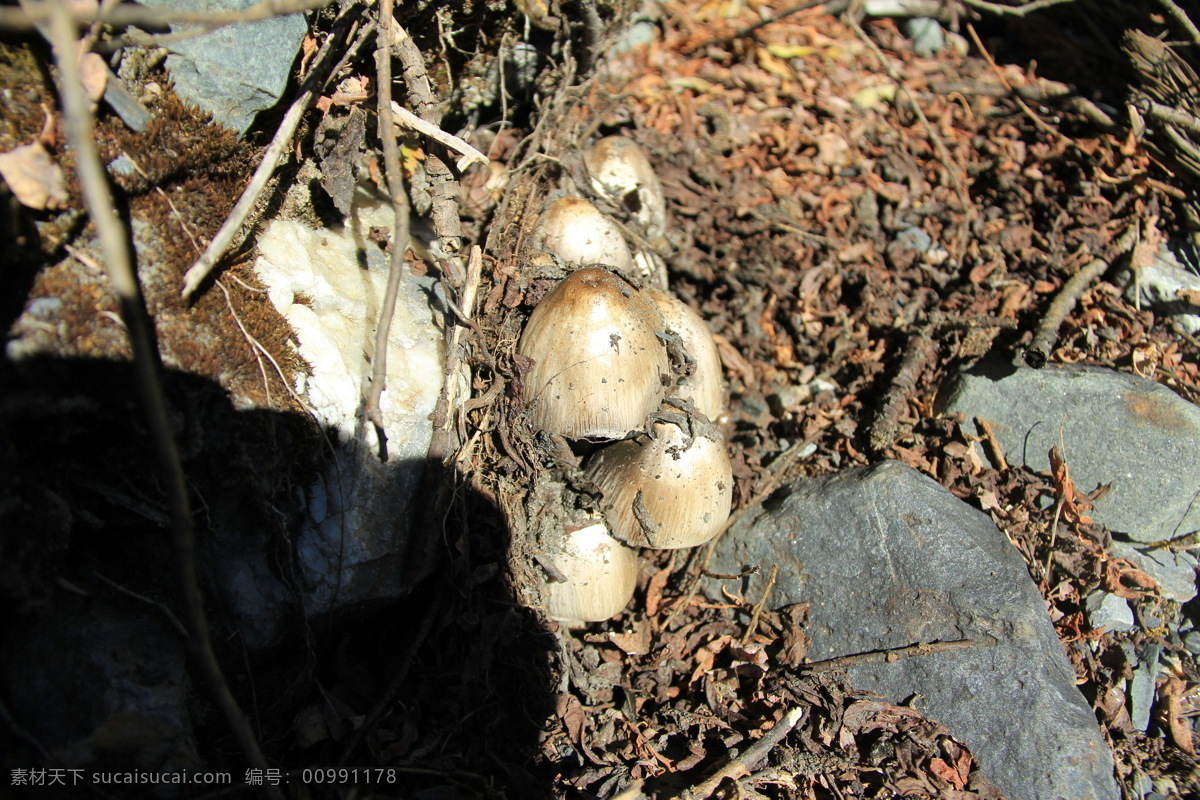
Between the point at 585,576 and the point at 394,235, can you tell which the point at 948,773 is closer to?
the point at 585,576

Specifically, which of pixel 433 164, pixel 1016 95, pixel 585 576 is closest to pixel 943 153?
pixel 1016 95

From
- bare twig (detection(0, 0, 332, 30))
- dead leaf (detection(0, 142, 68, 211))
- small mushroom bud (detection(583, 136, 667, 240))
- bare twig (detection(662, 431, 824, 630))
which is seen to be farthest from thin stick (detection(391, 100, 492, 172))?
bare twig (detection(662, 431, 824, 630))

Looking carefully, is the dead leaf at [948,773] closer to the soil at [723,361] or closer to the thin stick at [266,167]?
the soil at [723,361]

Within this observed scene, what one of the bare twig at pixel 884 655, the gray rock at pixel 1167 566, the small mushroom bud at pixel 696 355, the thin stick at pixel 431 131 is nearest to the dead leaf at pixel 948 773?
the bare twig at pixel 884 655

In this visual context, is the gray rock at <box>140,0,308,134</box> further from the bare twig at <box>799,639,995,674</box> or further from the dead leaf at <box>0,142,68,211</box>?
the bare twig at <box>799,639,995,674</box>

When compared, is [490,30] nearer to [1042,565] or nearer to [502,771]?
[502,771]

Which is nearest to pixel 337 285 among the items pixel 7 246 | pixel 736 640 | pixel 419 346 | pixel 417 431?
pixel 419 346
